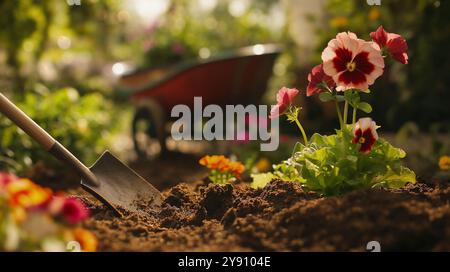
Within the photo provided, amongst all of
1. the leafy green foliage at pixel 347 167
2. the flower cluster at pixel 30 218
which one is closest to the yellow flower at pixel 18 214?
the flower cluster at pixel 30 218

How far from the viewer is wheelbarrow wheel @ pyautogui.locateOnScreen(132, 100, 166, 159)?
513 cm

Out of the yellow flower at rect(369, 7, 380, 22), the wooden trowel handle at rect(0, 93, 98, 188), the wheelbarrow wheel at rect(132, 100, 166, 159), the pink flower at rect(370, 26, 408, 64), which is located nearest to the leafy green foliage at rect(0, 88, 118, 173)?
the wheelbarrow wheel at rect(132, 100, 166, 159)

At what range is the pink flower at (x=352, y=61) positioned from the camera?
2.11 meters

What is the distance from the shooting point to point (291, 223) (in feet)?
6.28

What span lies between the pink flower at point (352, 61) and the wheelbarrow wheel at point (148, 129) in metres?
3.10

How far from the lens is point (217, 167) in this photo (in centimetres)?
278

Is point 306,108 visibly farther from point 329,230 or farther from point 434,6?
point 329,230

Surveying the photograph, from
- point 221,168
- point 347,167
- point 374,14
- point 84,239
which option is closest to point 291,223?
point 347,167

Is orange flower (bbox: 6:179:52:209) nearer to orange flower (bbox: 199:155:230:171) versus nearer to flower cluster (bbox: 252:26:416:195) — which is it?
flower cluster (bbox: 252:26:416:195)

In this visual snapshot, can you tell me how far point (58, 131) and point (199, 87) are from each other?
129cm

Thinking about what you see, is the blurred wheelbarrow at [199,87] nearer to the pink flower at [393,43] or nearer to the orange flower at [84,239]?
the pink flower at [393,43]

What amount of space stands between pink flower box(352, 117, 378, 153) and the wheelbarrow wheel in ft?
10.4

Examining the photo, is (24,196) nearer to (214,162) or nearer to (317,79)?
(317,79)
